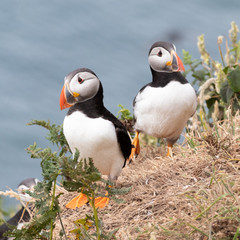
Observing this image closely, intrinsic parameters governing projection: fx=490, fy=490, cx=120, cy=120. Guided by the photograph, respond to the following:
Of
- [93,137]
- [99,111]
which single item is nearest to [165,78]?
[99,111]

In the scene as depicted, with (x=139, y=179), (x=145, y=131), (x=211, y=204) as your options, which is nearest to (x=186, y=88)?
(x=145, y=131)

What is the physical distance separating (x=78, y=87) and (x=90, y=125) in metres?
0.36

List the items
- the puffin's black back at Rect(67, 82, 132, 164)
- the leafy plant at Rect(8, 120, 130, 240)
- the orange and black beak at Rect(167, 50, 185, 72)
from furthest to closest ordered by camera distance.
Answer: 1. the orange and black beak at Rect(167, 50, 185, 72)
2. the puffin's black back at Rect(67, 82, 132, 164)
3. the leafy plant at Rect(8, 120, 130, 240)

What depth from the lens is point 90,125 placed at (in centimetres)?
431

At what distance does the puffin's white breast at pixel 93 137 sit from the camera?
14.1 feet

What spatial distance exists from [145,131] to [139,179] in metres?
1.31

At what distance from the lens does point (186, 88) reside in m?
5.53

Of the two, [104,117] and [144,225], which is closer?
[144,225]

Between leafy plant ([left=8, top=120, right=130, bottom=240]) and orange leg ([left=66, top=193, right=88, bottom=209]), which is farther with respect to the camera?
orange leg ([left=66, top=193, right=88, bottom=209])

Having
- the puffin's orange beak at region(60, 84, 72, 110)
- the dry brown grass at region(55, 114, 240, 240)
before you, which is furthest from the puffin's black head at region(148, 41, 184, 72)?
the puffin's orange beak at region(60, 84, 72, 110)

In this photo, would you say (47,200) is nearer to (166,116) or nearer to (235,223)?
(235,223)

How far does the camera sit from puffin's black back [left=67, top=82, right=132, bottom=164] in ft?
14.5

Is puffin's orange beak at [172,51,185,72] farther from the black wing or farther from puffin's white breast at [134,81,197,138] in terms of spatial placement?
the black wing

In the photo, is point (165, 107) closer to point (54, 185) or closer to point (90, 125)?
point (90, 125)
